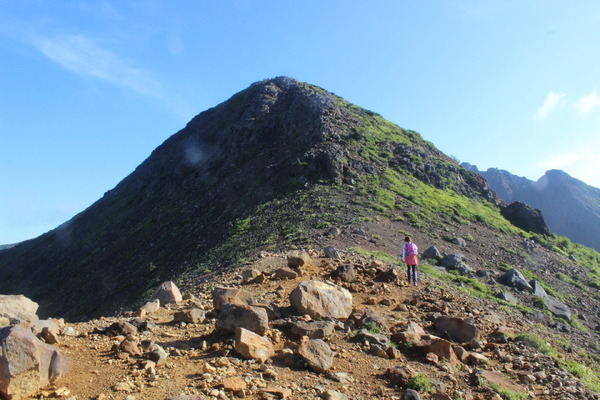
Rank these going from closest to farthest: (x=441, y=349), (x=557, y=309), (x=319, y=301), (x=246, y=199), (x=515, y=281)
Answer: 1. (x=441, y=349)
2. (x=319, y=301)
3. (x=557, y=309)
4. (x=515, y=281)
5. (x=246, y=199)

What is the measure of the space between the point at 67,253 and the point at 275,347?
46.7m

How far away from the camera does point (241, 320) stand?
789cm

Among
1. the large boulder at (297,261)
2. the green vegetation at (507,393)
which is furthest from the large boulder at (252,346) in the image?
the large boulder at (297,261)

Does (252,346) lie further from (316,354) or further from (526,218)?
(526,218)

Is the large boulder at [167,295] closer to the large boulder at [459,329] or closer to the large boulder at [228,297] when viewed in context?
the large boulder at [228,297]

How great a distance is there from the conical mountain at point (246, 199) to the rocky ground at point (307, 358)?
40.8ft

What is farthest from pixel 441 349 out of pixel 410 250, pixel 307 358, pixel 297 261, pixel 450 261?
pixel 450 261

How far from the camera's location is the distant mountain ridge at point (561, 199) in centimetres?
9144

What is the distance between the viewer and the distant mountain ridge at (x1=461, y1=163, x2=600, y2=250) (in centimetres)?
9144

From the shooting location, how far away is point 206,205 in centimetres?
3825

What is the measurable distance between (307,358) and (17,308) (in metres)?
6.21

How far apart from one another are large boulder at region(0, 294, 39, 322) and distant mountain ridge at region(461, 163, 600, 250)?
325 ft

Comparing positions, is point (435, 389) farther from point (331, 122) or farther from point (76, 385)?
point (331, 122)

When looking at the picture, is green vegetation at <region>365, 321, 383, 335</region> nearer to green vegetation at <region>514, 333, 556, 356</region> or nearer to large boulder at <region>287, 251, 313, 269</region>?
green vegetation at <region>514, 333, 556, 356</region>
